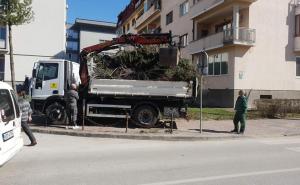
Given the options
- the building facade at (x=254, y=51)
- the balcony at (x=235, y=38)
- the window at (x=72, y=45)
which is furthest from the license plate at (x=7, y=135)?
the window at (x=72, y=45)

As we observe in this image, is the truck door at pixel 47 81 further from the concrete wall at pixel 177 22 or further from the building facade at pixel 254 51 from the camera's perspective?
the concrete wall at pixel 177 22

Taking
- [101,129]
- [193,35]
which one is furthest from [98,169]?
[193,35]

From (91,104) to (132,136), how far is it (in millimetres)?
2853

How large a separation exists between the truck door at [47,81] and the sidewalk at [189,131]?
4.13 ft

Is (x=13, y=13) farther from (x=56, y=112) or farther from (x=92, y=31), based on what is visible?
(x=92, y=31)

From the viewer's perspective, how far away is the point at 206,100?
106 ft

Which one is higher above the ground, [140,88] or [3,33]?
[3,33]

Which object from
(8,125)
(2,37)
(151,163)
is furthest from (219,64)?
(8,125)

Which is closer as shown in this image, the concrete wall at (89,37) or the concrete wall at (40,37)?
the concrete wall at (40,37)

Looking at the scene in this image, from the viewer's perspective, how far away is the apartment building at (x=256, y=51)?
29016 millimetres

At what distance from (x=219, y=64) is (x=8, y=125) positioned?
2436 centimetres

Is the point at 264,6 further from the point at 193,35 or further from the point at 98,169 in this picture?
the point at 98,169

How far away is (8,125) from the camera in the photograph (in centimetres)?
817

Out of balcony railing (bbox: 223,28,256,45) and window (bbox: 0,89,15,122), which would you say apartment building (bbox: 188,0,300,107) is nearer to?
balcony railing (bbox: 223,28,256,45)
